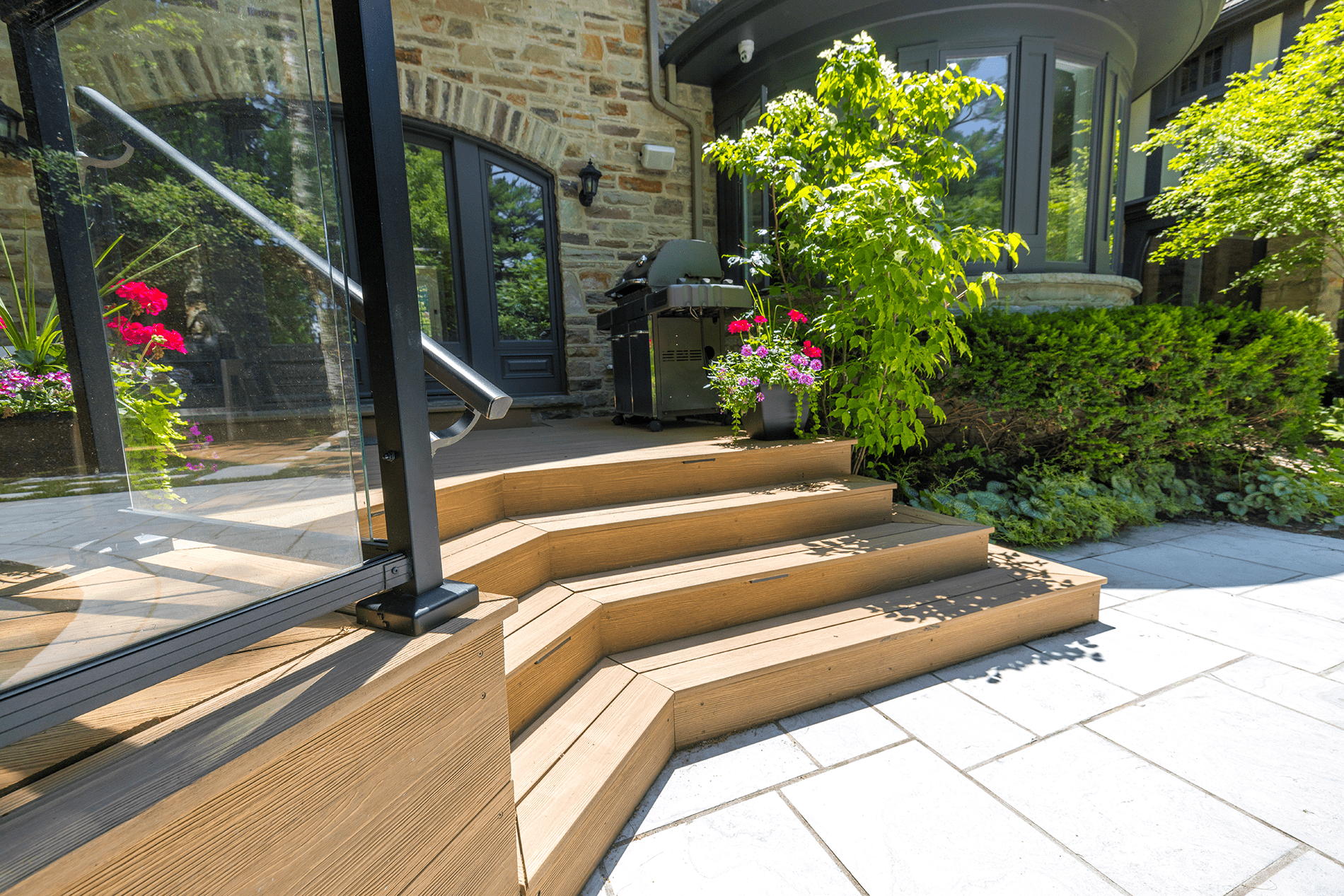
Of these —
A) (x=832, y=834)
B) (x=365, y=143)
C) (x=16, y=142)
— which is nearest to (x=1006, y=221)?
(x=832, y=834)

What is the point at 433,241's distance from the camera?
4.21m

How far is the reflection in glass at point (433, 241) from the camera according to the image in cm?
412

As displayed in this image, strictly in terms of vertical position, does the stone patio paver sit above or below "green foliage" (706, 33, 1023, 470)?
below

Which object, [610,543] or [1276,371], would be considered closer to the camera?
[610,543]

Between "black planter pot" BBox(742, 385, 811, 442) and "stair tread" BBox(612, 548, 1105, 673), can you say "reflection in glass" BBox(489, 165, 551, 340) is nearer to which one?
"black planter pot" BBox(742, 385, 811, 442)

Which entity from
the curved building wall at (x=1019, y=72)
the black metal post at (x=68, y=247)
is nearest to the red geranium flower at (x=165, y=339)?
the black metal post at (x=68, y=247)

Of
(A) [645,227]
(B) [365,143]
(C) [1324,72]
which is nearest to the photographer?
(B) [365,143]

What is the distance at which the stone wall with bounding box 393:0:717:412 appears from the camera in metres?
3.98

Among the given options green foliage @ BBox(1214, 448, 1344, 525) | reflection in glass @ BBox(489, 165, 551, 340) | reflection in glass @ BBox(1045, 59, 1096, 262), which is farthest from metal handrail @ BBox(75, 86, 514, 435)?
green foliage @ BBox(1214, 448, 1344, 525)

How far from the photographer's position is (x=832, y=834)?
A: 136cm

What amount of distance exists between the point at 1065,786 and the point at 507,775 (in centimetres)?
140

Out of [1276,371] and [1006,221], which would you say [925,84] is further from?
[1276,371]

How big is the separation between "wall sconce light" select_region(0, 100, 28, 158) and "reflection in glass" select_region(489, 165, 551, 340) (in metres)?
3.47

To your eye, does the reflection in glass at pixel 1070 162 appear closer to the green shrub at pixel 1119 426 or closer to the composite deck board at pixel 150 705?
the green shrub at pixel 1119 426
